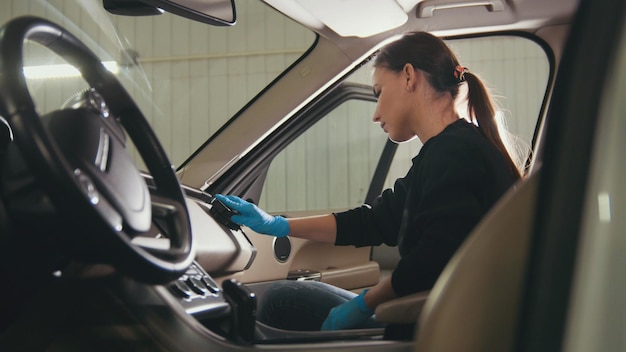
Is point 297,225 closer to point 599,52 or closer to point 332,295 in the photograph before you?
point 332,295

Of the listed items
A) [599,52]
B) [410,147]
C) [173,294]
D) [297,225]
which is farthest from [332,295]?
[410,147]

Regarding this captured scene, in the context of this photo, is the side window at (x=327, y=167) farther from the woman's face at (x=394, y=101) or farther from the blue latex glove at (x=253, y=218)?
the woman's face at (x=394, y=101)

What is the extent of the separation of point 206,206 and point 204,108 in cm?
538

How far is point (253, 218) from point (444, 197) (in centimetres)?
68

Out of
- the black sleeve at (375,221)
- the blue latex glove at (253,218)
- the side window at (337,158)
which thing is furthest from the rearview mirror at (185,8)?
the side window at (337,158)

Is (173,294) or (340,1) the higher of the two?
(340,1)

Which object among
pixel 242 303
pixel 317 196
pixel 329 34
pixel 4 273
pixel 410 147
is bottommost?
pixel 317 196

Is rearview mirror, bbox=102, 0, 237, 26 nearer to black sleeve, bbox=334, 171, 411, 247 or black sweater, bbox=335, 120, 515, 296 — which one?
black sweater, bbox=335, 120, 515, 296

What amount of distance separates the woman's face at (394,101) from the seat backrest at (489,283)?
103cm

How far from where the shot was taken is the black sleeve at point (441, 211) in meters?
1.45

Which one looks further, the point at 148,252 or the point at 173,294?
the point at 173,294

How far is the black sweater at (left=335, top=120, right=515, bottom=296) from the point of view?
1453 mm

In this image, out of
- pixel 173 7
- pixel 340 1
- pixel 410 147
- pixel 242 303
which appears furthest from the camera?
pixel 410 147

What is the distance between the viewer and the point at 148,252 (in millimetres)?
1059
